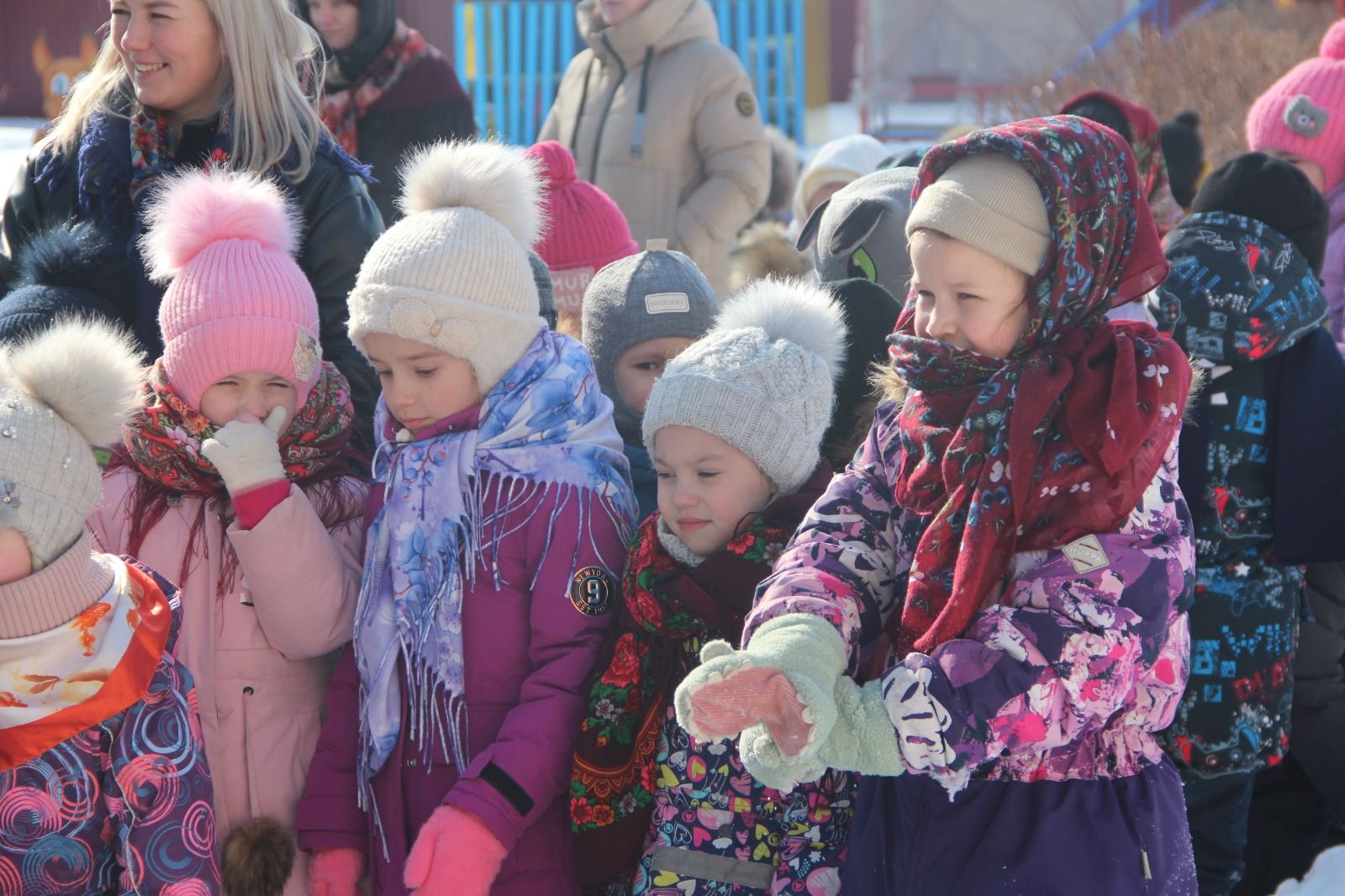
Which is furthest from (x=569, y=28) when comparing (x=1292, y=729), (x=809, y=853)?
(x=809, y=853)

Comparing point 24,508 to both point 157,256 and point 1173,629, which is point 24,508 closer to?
point 157,256

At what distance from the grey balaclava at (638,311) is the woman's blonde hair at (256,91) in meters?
0.80

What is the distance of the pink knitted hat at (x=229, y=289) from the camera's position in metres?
2.97

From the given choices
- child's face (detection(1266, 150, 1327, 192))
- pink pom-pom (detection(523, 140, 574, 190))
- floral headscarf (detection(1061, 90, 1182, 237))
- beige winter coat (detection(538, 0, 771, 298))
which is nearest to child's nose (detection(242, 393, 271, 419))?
pink pom-pom (detection(523, 140, 574, 190))

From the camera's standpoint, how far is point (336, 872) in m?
2.90

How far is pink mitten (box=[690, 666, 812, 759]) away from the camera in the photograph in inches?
83.2

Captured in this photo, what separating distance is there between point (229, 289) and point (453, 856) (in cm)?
125

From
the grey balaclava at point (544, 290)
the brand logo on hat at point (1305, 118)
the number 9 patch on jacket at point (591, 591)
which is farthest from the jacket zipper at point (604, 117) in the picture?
the number 9 patch on jacket at point (591, 591)

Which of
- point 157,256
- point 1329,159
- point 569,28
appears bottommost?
point 569,28

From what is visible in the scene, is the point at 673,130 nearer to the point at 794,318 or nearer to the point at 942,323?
the point at 794,318

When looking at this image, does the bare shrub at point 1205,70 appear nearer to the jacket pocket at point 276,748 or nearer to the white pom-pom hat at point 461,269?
the white pom-pom hat at point 461,269

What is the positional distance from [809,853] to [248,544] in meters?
1.23

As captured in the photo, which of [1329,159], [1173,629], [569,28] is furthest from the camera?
[569,28]

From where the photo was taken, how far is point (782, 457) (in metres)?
2.84
